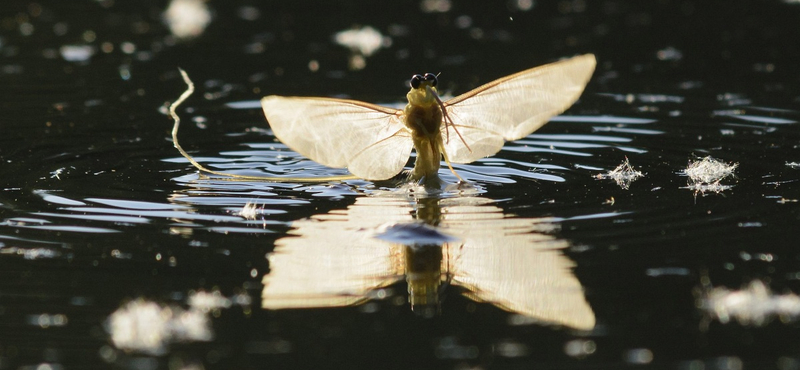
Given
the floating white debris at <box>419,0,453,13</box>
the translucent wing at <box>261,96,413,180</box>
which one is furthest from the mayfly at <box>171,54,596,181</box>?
the floating white debris at <box>419,0,453,13</box>

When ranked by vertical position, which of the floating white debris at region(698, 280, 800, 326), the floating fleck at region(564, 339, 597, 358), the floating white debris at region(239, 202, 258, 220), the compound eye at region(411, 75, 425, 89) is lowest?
the floating fleck at region(564, 339, 597, 358)

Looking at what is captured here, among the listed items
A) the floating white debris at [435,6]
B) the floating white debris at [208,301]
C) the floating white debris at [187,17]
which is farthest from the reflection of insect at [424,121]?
the floating white debris at [435,6]

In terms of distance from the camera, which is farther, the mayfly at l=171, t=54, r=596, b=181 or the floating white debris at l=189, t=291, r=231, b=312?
the mayfly at l=171, t=54, r=596, b=181

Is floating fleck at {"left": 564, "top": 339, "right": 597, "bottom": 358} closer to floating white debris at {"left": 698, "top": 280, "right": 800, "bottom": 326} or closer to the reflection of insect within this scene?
floating white debris at {"left": 698, "top": 280, "right": 800, "bottom": 326}

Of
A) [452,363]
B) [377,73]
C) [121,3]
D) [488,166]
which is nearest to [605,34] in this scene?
[377,73]

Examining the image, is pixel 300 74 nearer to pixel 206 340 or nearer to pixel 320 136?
pixel 320 136

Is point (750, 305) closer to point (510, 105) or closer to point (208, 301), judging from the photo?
point (208, 301)

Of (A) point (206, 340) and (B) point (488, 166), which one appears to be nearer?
(A) point (206, 340)

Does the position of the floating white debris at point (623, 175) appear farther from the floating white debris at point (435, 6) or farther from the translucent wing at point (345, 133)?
the floating white debris at point (435, 6)
